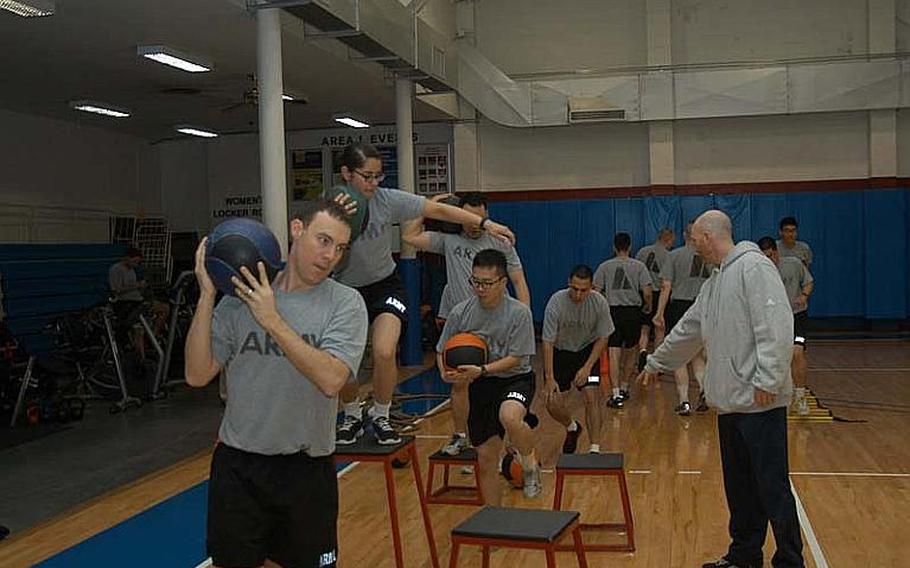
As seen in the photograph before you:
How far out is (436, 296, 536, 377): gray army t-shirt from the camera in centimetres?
551

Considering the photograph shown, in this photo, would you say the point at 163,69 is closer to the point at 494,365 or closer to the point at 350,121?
the point at 350,121

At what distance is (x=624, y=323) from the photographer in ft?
31.9

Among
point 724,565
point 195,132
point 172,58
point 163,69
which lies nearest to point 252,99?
point 163,69

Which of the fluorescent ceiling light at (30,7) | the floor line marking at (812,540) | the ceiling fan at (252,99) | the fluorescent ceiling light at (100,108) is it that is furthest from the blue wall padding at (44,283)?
the floor line marking at (812,540)

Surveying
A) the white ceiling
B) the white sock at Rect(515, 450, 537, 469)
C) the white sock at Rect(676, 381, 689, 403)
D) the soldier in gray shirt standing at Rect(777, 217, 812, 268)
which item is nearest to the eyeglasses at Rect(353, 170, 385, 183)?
the white sock at Rect(515, 450, 537, 469)

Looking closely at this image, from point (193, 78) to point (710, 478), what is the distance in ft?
25.9

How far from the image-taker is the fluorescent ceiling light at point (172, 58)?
983cm

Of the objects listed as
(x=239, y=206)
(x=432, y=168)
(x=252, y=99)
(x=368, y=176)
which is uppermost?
(x=252, y=99)

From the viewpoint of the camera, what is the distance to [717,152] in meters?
15.7

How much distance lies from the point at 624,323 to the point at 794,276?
66.5 inches

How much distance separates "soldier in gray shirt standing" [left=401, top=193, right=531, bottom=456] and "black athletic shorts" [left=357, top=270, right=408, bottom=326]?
93cm

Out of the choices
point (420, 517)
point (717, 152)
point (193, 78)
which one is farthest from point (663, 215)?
point (420, 517)

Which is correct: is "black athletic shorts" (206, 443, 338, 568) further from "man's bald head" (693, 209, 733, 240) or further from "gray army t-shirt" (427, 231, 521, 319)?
"gray army t-shirt" (427, 231, 521, 319)

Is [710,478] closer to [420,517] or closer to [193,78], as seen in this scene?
[420,517]
